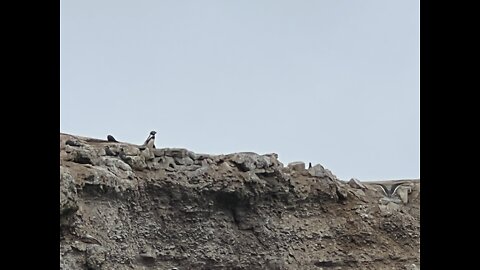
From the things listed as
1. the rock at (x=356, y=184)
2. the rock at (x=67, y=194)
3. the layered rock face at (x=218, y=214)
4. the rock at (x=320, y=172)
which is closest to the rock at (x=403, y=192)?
the layered rock face at (x=218, y=214)

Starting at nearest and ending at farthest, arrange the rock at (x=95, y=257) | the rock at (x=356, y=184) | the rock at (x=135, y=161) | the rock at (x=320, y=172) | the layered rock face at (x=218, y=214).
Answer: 1. the rock at (x=95, y=257)
2. the layered rock face at (x=218, y=214)
3. the rock at (x=135, y=161)
4. the rock at (x=320, y=172)
5. the rock at (x=356, y=184)

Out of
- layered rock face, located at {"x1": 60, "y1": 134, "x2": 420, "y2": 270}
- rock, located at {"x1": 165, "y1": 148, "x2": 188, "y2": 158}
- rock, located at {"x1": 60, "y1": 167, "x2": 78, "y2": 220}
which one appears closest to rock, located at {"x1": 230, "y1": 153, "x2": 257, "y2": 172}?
layered rock face, located at {"x1": 60, "y1": 134, "x2": 420, "y2": 270}

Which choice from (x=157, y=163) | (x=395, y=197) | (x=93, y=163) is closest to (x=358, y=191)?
(x=395, y=197)

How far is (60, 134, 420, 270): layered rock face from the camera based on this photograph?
1856 cm

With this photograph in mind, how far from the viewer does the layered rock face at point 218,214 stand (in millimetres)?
18562

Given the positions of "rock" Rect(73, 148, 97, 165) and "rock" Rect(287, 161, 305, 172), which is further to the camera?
"rock" Rect(287, 161, 305, 172)

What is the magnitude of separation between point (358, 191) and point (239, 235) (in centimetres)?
444

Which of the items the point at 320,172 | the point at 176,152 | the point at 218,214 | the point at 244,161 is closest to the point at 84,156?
the point at 176,152

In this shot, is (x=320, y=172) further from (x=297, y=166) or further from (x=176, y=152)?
(x=176, y=152)

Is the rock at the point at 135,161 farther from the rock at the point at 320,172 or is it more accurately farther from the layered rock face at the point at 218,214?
the rock at the point at 320,172

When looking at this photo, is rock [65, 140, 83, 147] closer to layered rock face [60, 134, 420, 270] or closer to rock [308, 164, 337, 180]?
layered rock face [60, 134, 420, 270]
